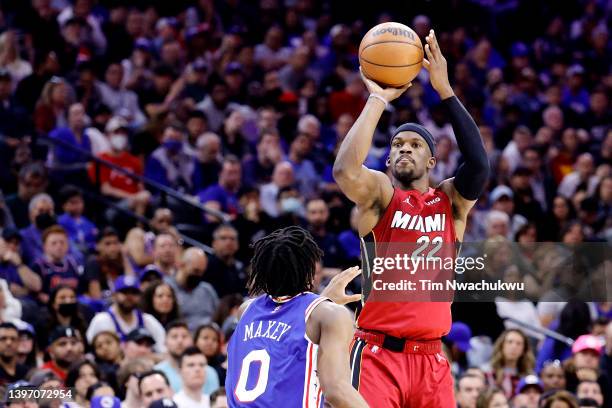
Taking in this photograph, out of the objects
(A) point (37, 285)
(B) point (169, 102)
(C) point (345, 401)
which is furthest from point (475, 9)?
(C) point (345, 401)

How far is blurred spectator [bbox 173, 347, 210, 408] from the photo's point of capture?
895cm

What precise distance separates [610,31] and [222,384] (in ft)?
37.4

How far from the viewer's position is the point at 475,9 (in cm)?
1905

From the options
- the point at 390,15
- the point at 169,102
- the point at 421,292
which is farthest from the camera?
the point at 390,15

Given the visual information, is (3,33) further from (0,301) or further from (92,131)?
(0,301)

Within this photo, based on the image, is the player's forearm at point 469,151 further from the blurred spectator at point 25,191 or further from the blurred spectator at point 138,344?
the blurred spectator at point 25,191

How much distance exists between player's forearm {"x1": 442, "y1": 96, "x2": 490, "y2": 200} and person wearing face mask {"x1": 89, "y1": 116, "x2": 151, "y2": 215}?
6.25 metres

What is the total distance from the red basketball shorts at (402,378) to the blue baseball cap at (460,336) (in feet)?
15.0

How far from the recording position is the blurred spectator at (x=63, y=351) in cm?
912

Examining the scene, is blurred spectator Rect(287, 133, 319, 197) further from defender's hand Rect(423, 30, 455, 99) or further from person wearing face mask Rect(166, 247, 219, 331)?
defender's hand Rect(423, 30, 455, 99)

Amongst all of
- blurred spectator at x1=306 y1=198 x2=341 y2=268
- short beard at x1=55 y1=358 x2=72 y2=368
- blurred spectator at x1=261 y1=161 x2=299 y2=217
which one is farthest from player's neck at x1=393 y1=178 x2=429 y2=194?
blurred spectator at x1=261 y1=161 x2=299 y2=217

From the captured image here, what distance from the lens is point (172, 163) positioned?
524 inches

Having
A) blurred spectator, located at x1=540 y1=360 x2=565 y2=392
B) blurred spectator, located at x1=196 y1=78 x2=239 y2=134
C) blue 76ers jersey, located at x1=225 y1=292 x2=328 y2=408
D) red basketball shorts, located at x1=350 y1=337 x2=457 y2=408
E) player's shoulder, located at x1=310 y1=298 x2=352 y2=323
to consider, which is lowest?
blue 76ers jersey, located at x1=225 y1=292 x2=328 y2=408

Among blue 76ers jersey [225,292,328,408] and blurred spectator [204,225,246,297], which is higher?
blurred spectator [204,225,246,297]
